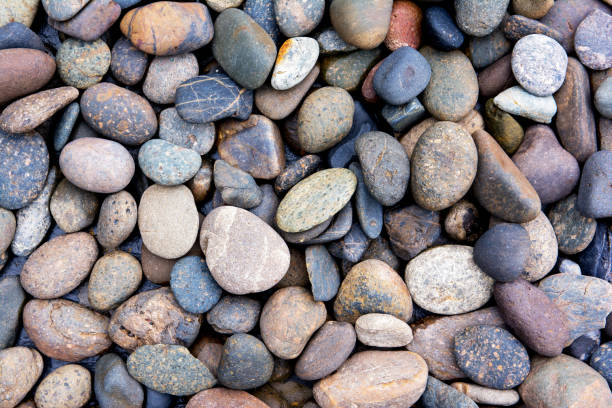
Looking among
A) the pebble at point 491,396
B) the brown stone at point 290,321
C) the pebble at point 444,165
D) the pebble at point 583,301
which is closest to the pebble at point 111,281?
the brown stone at point 290,321

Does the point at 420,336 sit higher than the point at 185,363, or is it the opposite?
the point at 420,336

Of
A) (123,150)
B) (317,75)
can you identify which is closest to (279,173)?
(317,75)

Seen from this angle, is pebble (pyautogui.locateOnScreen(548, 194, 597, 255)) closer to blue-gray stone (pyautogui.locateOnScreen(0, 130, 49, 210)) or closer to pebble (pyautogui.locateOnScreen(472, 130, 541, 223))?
pebble (pyautogui.locateOnScreen(472, 130, 541, 223))

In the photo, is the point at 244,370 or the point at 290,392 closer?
the point at 244,370

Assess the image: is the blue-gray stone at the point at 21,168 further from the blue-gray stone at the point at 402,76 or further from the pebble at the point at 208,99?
the blue-gray stone at the point at 402,76

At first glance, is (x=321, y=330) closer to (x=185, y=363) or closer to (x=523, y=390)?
(x=185, y=363)

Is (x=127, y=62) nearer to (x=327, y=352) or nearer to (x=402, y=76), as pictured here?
(x=402, y=76)

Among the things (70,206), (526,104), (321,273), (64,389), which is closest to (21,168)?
(70,206)

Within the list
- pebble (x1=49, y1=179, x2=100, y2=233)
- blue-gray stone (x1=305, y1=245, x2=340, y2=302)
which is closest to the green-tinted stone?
blue-gray stone (x1=305, y1=245, x2=340, y2=302)
